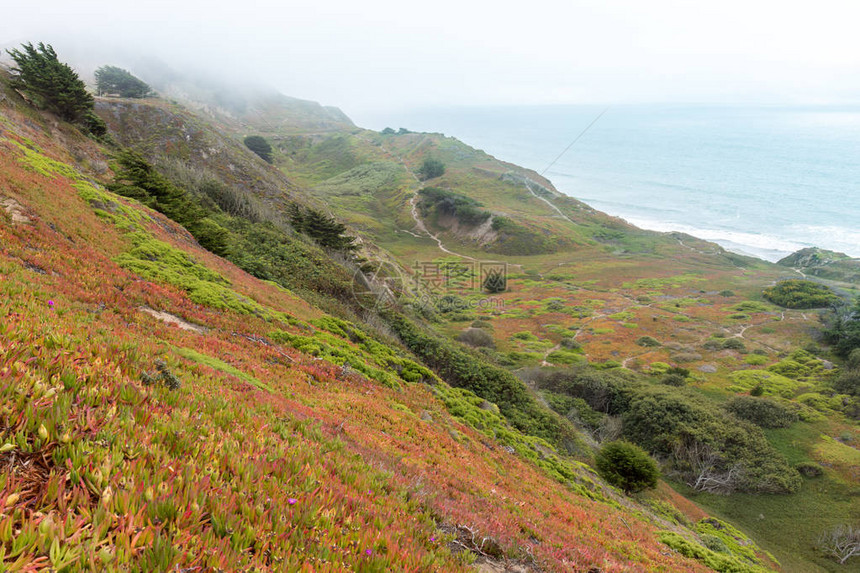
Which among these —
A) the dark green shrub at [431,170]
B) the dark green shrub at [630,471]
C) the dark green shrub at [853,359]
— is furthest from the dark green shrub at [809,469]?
the dark green shrub at [431,170]

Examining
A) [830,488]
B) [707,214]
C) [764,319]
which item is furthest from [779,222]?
[830,488]

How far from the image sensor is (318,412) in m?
8.62

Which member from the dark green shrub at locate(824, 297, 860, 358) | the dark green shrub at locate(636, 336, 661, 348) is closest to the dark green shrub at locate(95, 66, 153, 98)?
the dark green shrub at locate(636, 336, 661, 348)

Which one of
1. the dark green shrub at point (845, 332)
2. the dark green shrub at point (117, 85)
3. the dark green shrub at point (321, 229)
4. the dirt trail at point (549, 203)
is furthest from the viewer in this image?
the dirt trail at point (549, 203)

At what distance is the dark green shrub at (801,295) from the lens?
205 feet

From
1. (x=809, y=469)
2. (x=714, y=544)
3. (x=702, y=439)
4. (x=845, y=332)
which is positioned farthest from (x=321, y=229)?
(x=845, y=332)

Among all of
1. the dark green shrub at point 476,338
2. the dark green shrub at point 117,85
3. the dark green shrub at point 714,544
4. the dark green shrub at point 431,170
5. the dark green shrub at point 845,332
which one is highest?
the dark green shrub at point 117,85

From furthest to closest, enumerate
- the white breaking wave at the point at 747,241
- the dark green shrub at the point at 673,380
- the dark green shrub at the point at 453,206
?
the white breaking wave at the point at 747,241 < the dark green shrub at the point at 453,206 < the dark green shrub at the point at 673,380

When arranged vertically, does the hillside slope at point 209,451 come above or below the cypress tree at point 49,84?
below

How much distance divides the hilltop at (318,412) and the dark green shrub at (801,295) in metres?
17.1

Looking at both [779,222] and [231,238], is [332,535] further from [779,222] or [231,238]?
[779,222]

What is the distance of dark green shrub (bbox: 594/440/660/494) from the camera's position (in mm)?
19453

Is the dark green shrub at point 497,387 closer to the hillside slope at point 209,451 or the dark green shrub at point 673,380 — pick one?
the hillside slope at point 209,451

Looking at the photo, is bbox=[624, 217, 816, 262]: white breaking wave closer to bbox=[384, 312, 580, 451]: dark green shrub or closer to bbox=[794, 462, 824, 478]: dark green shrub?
bbox=[794, 462, 824, 478]: dark green shrub
